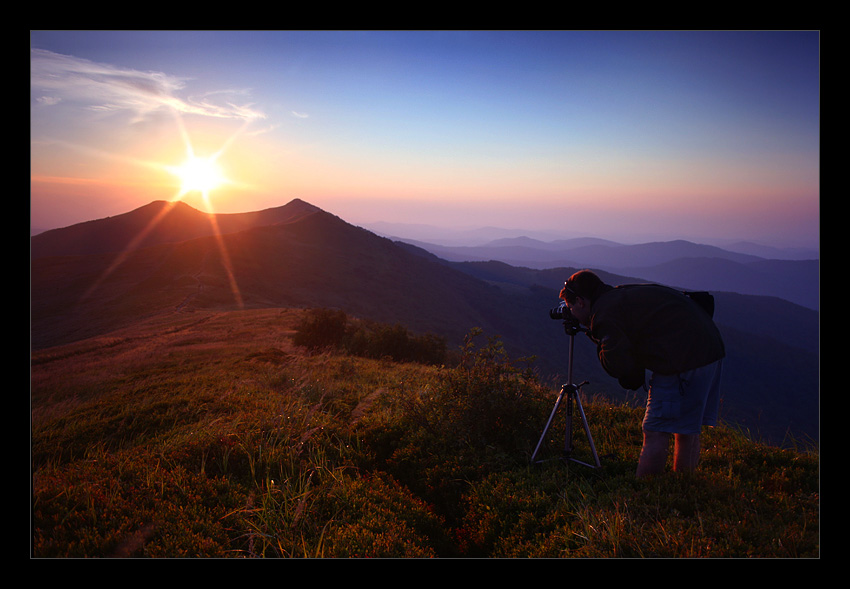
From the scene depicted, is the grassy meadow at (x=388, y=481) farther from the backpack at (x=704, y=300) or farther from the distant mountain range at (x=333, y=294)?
the distant mountain range at (x=333, y=294)

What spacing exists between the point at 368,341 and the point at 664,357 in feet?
42.6

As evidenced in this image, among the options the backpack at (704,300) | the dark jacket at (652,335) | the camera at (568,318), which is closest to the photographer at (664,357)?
the dark jacket at (652,335)

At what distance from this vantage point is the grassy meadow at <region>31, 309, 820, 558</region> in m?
3.16

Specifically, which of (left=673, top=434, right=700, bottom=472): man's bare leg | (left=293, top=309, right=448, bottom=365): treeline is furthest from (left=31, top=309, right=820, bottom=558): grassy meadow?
(left=293, top=309, right=448, bottom=365): treeline

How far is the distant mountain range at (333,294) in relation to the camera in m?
42.9

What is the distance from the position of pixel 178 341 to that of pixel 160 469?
17093 mm

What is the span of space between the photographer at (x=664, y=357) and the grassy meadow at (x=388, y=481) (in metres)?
0.40

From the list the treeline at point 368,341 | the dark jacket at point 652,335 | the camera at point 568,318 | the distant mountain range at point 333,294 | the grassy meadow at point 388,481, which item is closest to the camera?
the grassy meadow at point 388,481

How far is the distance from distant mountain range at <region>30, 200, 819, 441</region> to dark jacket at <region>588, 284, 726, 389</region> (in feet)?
86.8

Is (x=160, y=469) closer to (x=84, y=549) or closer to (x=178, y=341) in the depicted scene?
(x=84, y=549)

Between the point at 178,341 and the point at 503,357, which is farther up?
the point at 503,357

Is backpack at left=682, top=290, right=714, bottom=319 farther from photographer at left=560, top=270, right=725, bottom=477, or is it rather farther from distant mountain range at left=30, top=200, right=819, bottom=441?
distant mountain range at left=30, top=200, right=819, bottom=441

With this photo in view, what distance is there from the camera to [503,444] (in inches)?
207
